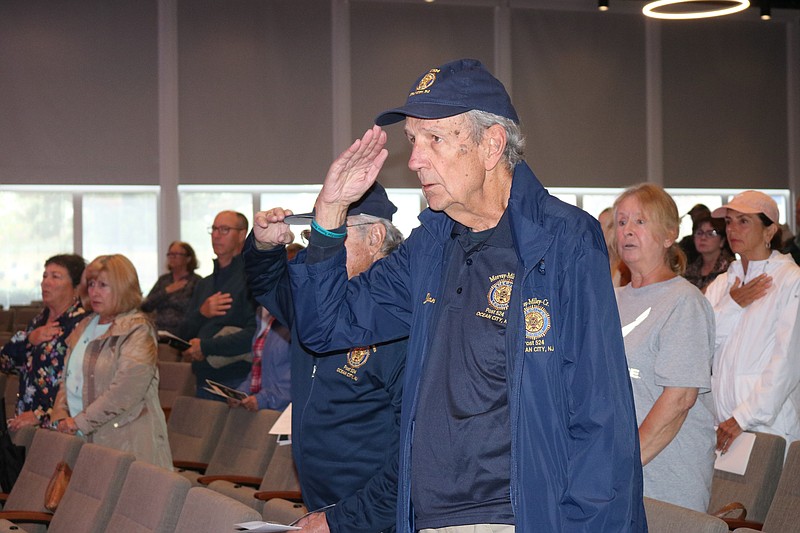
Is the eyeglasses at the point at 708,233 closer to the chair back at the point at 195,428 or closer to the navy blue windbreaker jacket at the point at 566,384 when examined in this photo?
the chair back at the point at 195,428

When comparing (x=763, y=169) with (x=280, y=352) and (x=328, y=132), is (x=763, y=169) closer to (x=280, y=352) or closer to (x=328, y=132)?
(x=328, y=132)

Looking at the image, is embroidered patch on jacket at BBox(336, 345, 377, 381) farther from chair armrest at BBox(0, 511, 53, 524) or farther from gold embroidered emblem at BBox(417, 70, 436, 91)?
chair armrest at BBox(0, 511, 53, 524)

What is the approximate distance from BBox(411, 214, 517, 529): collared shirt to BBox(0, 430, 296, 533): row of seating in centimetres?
81

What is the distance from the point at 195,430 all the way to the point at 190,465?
309 millimetres

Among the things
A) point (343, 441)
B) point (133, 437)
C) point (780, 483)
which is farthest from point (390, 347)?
point (133, 437)

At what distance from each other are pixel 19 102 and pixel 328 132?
4.04 metres

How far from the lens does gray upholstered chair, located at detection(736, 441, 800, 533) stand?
9.58ft

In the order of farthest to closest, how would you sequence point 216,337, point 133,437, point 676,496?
point 216,337, point 133,437, point 676,496

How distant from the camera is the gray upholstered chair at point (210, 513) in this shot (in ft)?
7.73

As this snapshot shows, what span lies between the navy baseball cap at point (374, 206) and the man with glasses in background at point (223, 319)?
3.13 meters

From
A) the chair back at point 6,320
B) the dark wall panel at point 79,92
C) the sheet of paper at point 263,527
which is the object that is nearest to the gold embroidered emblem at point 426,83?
the sheet of paper at point 263,527

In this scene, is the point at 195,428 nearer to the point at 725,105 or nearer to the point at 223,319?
the point at 223,319

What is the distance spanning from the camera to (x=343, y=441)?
7.51 feet

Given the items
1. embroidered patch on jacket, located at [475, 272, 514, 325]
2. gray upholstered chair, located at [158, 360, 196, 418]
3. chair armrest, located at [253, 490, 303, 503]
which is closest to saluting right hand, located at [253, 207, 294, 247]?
embroidered patch on jacket, located at [475, 272, 514, 325]
